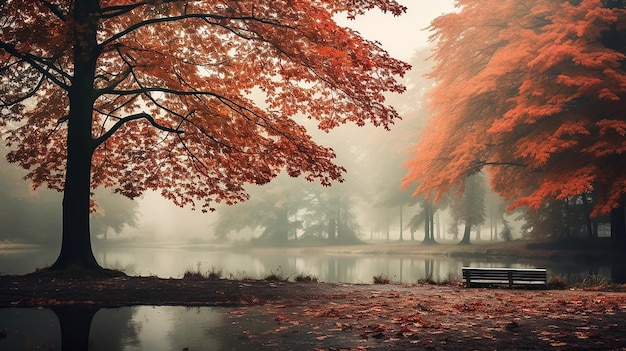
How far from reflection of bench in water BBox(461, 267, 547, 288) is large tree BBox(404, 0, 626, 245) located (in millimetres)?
4564

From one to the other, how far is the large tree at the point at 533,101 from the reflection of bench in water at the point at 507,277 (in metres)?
4.56

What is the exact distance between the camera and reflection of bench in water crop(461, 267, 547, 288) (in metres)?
14.1

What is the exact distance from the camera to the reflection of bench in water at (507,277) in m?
14.1

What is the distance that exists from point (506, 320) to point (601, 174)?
501 inches

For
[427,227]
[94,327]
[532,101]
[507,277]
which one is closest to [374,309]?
[94,327]

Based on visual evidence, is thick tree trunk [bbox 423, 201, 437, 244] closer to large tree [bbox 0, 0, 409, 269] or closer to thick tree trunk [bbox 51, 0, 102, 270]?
large tree [bbox 0, 0, 409, 269]

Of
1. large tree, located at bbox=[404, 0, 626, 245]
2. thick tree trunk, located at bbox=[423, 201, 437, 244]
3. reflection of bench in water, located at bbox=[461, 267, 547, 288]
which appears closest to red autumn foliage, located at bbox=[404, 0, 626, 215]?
large tree, located at bbox=[404, 0, 626, 245]

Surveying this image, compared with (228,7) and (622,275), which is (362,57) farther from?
(622,275)

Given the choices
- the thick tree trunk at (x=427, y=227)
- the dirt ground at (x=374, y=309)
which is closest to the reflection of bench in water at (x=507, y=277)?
the dirt ground at (x=374, y=309)

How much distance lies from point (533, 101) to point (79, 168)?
17330 mm

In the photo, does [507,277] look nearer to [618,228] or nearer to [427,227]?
[618,228]

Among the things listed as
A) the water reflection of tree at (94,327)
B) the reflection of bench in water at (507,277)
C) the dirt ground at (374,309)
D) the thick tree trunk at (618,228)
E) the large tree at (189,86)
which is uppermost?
the large tree at (189,86)

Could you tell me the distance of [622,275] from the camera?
20.4 meters

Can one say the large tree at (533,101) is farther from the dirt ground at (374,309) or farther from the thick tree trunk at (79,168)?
the thick tree trunk at (79,168)
